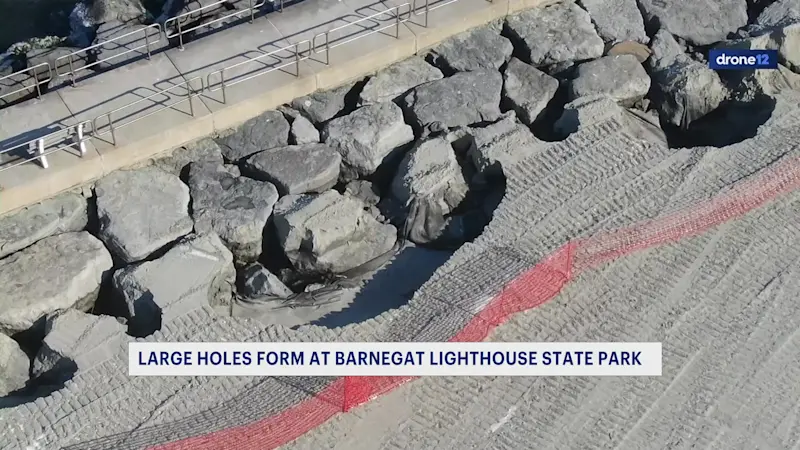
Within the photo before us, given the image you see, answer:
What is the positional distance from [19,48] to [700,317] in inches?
286

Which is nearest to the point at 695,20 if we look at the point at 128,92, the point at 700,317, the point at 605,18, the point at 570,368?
the point at 605,18

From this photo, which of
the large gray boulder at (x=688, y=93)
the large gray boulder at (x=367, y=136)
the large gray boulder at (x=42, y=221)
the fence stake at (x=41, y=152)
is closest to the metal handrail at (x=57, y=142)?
the fence stake at (x=41, y=152)

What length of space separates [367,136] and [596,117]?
213 centimetres

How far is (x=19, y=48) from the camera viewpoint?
1099 cm

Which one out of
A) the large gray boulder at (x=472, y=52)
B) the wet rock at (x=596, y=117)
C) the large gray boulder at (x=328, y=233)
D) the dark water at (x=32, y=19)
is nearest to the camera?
the large gray boulder at (x=328, y=233)

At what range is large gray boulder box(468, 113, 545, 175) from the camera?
9344 mm

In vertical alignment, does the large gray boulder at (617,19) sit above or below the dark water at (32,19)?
below

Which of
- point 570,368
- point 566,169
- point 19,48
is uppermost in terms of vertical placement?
point 19,48

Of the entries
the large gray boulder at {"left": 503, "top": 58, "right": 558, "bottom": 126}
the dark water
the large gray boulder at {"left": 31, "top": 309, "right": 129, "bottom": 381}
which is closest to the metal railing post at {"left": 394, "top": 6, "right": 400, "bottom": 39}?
the large gray boulder at {"left": 503, "top": 58, "right": 558, "bottom": 126}

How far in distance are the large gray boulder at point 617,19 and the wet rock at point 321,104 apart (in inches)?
112

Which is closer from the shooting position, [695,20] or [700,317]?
[700,317]

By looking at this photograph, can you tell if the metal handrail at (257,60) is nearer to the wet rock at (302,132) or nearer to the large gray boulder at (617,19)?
the wet rock at (302,132)

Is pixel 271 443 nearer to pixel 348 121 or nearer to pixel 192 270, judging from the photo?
pixel 192 270

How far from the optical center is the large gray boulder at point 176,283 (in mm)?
8086
